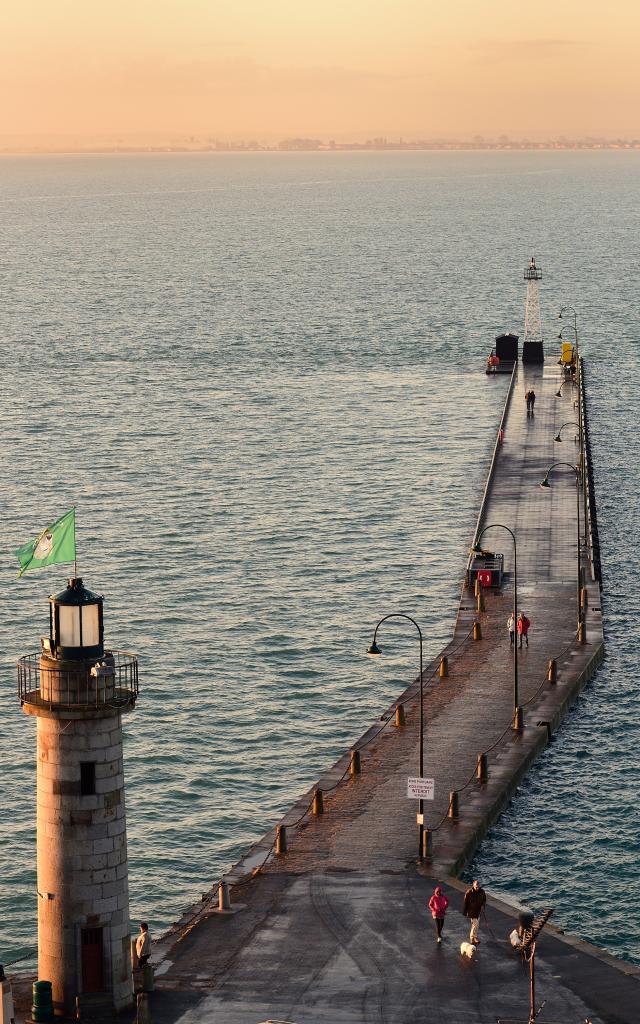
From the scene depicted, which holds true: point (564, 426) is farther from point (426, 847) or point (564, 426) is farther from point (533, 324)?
point (426, 847)

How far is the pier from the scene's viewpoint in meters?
41.7

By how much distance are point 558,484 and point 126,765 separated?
44534 mm

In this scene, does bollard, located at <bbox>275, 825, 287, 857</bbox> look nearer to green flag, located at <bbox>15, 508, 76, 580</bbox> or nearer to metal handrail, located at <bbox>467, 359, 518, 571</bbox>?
green flag, located at <bbox>15, 508, 76, 580</bbox>

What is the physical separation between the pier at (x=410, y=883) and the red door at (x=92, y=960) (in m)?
1.59

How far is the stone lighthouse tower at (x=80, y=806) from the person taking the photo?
127 ft

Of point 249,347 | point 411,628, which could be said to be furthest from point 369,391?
point 411,628

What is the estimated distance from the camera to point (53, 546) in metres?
39.4

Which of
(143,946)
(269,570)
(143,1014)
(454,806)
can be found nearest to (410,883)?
(454,806)

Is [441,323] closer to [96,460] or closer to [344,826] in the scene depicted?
[96,460]

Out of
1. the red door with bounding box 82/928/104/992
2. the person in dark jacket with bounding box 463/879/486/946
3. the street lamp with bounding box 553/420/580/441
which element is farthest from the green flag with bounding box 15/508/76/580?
the street lamp with bounding box 553/420/580/441

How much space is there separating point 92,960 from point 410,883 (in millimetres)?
11553

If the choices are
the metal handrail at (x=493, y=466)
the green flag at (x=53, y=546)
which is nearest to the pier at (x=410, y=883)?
the green flag at (x=53, y=546)

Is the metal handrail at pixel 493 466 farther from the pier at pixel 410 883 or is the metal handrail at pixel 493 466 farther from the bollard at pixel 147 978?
the bollard at pixel 147 978

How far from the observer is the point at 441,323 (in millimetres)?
186375
